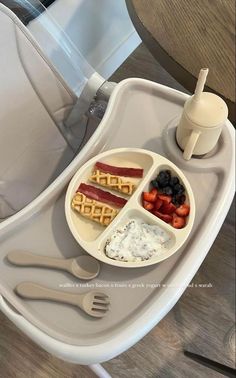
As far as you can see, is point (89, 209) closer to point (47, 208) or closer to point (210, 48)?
point (47, 208)

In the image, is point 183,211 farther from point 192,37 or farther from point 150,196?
point 192,37

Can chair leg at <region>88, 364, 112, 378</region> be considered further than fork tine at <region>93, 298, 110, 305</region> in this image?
Yes

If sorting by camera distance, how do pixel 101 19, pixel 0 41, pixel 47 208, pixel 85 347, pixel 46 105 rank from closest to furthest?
pixel 85 347, pixel 47 208, pixel 0 41, pixel 46 105, pixel 101 19

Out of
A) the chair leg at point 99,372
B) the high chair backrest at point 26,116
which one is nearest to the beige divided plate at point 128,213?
the high chair backrest at point 26,116

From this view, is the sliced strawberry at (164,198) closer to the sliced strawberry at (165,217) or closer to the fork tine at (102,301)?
the sliced strawberry at (165,217)

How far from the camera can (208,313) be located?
1370 mm

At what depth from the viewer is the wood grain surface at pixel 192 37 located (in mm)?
851

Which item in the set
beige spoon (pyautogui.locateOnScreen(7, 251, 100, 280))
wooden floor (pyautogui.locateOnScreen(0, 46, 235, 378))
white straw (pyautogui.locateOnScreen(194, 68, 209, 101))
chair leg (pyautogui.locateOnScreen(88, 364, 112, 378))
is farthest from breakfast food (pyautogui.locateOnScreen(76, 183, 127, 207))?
wooden floor (pyautogui.locateOnScreen(0, 46, 235, 378))

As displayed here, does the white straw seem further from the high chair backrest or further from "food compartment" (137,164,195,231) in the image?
the high chair backrest

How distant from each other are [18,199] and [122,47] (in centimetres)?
99

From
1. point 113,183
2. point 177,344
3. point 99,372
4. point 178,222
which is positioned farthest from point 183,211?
point 177,344

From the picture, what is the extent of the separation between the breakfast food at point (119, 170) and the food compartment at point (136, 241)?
0.26 feet

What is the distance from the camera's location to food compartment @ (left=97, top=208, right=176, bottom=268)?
0.71 meters

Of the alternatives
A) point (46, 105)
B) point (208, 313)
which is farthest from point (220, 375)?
point (46, 105)
